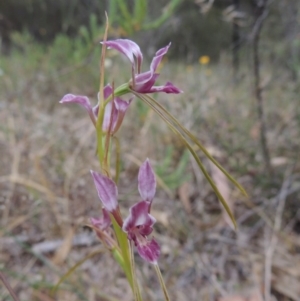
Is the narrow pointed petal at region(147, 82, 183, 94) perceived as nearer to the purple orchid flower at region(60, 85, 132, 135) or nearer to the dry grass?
the purple orchid flower at region(60, 85, 132, 135)

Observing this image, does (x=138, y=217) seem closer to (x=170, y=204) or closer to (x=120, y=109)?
(x=120, y=109)

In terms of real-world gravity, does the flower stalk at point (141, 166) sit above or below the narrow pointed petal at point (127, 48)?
below

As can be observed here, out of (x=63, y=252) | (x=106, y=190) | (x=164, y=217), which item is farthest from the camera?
(x=164, y=217)

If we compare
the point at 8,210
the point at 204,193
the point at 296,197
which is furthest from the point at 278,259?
the point at 8,210

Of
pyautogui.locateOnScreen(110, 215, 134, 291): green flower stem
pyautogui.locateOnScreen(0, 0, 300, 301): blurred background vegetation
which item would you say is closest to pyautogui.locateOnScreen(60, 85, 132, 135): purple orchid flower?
pyautogui.locateOnScreen(110, 215, 134, 291): green flower stem

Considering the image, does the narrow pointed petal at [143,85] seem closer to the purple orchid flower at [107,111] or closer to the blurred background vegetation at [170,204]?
the purple orchid flower at [107,111]

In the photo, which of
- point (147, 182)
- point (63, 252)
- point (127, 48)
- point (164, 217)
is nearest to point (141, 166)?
point (147, 182)

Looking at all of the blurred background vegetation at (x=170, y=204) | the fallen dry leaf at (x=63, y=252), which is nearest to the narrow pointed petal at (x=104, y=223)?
the blurred background vegetation at (x=170, y=204)
